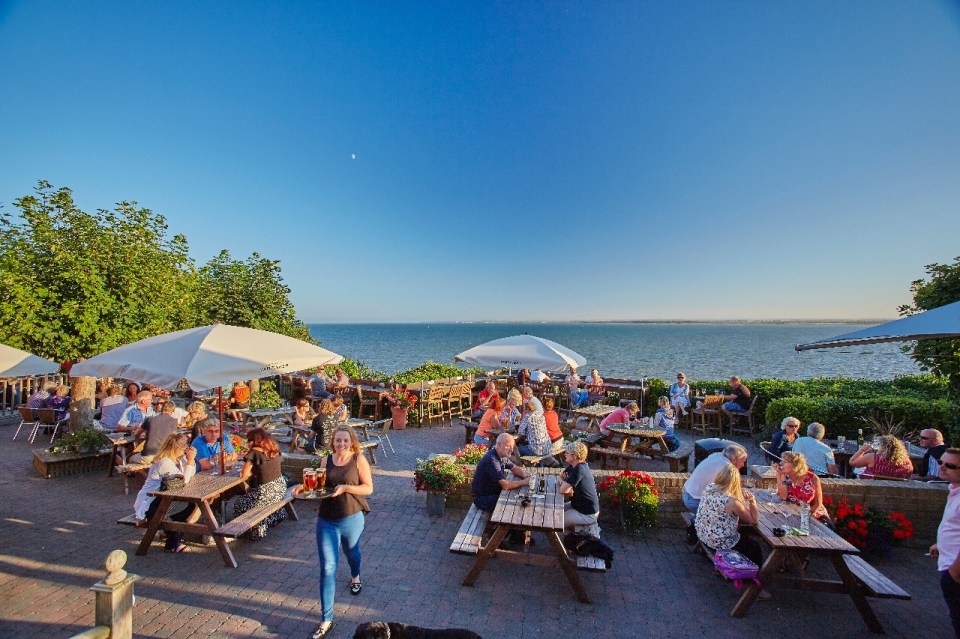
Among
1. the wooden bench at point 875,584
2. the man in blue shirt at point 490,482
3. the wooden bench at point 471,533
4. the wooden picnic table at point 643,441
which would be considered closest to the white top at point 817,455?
the wooden picnic table at point 643,441

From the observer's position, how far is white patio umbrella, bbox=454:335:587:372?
9.17 metres

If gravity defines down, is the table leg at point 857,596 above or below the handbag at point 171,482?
below

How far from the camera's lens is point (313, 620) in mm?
3770

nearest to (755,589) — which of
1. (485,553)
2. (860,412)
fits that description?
(485,553)

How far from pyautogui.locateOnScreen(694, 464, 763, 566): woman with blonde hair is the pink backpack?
88 mm

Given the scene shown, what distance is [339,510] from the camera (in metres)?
3.68

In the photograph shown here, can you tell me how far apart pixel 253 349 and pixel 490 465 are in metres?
3.31

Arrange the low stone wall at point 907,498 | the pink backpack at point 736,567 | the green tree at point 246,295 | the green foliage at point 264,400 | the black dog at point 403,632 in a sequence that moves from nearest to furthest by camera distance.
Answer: the black dog at point 403,632 < the pink backpack at point 736,567 < the low stone wall at point 907,498 < the green foliage at point 264,400 < the green tree at point 246,295

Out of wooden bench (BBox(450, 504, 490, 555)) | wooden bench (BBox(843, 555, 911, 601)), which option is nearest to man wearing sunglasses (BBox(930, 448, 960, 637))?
wooden bench (BBox(843, 555, 911, 601))

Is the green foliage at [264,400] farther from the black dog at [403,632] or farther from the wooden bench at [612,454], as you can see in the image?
the black dog at [403,632]

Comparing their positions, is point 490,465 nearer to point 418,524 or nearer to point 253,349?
point 418,524

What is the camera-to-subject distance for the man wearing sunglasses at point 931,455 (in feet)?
19.2

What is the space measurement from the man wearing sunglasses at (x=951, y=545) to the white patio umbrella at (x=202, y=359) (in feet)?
21.2

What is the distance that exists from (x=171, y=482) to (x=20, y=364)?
3538mm
